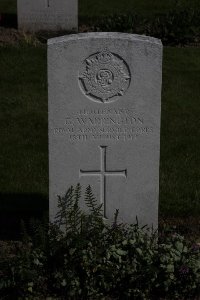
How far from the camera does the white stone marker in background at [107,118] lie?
19.8 feet

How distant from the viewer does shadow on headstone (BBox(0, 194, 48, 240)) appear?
23.3 ft

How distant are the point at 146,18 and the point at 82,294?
10056 mm

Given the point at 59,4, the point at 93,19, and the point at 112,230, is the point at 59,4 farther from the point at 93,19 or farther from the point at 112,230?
the point at 112,230

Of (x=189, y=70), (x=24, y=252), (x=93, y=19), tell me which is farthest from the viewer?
(x=93, y=19)

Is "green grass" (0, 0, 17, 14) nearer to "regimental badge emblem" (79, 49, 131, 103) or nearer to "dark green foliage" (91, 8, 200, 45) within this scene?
"dark green foliage" (91, 8, 200, 45)

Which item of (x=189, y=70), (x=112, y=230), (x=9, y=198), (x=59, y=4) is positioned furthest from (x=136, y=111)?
(x=59, y=4)

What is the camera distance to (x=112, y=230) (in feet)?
20.4

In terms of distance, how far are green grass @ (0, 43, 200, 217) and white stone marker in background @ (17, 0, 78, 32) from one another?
1.59 m

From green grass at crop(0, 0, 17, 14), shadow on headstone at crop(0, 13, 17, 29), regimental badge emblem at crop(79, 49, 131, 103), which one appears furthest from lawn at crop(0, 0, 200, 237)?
green grass at crop(0, 0, 17, 14)

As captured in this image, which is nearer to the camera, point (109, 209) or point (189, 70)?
point (109, 209)

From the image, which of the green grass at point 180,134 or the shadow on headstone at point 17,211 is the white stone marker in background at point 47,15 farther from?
the shadow on headstone at point 17,211

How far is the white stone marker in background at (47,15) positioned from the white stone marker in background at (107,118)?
8356mm

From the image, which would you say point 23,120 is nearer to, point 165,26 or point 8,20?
point 165,26

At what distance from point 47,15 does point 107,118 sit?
8532 millimetres
